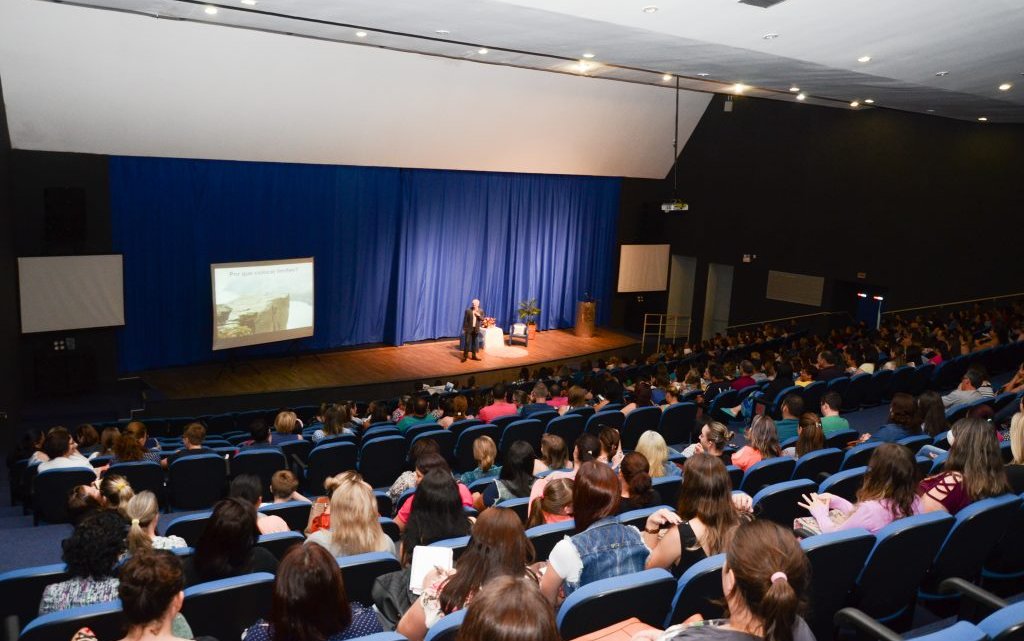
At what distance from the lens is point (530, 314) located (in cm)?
1777

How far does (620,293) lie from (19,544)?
15.9 metres

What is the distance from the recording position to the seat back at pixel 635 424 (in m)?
7.54

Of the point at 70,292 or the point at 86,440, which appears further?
the point at 70,292

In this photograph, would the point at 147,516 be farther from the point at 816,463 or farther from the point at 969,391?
the point at 969,391

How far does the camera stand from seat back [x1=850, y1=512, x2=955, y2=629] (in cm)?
334

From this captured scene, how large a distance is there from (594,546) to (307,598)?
1203 mm

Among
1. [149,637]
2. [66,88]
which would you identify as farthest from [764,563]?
[66,88]

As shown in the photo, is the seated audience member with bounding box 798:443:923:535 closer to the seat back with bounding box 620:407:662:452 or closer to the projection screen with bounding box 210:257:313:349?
the seat back with bounding box 620:407:662:452

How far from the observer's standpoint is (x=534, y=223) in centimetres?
1873

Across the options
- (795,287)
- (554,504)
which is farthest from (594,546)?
(795,287)

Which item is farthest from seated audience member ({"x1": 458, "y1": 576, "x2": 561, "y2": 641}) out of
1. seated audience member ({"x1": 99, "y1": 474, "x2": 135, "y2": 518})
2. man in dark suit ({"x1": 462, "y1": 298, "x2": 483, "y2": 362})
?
man in dark suit ({"x1": 462, "y1": 298, "x2": 483, "y2": 362})

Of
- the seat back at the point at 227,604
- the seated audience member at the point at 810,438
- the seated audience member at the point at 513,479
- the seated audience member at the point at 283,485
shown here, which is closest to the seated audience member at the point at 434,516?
the seat back at the point at 227,604

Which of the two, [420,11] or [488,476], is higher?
[420,11]

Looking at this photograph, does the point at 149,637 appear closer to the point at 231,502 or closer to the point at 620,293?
the point at 231,502
